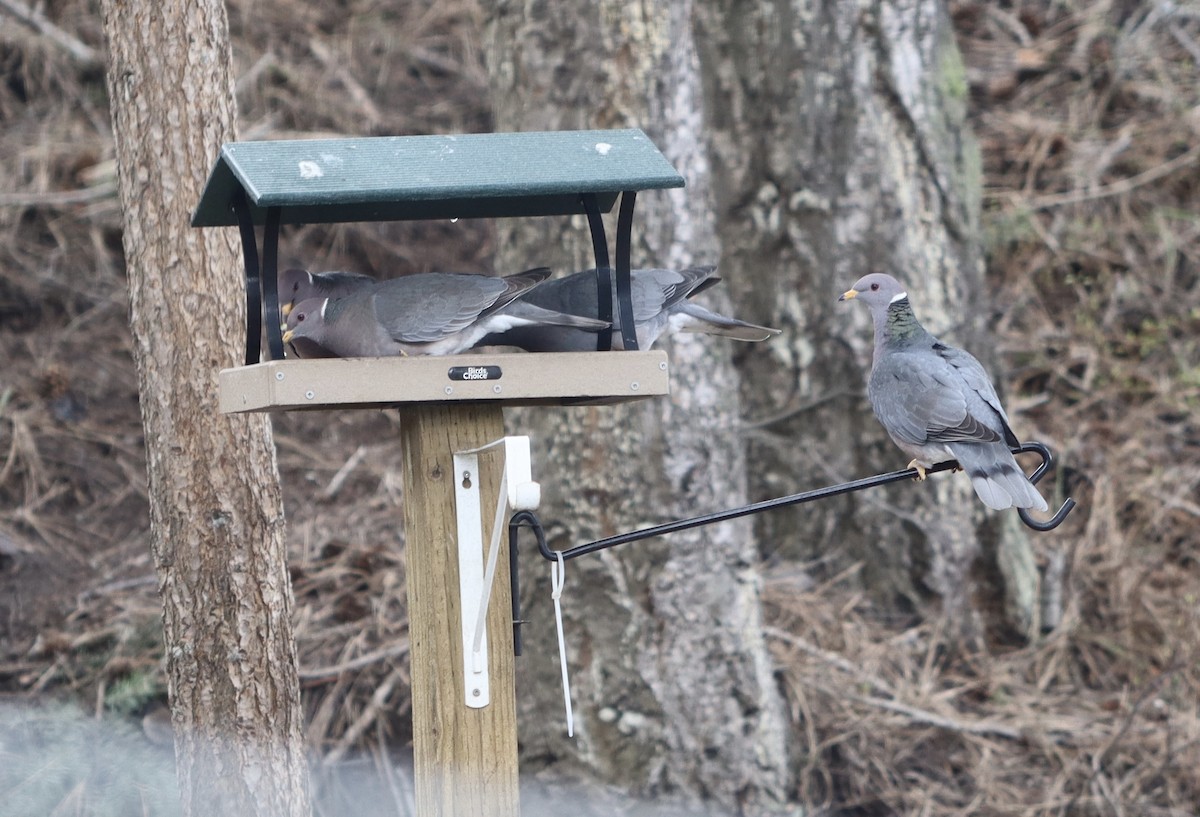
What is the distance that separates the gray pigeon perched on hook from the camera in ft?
10.2

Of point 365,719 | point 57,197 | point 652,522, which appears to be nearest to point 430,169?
point 652,522

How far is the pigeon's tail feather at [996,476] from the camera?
303cm

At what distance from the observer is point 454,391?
254 centimetres

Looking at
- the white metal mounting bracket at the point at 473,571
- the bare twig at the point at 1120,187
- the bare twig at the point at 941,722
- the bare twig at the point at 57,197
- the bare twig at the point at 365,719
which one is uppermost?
the bare twig at the point at 57,197

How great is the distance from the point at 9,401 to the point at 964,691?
422 cm

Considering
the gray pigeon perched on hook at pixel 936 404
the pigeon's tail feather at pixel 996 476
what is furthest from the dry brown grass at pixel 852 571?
the pigeon's tail feather at pixel 996 476

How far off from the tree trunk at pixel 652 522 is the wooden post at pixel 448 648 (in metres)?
1.72

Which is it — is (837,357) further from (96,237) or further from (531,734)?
(96,237)

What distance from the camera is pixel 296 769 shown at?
145 inches

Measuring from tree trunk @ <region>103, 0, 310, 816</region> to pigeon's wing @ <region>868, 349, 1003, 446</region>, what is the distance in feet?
5.34

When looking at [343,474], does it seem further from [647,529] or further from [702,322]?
[647,529]

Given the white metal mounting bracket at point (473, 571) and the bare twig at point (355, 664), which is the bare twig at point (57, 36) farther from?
the white metal mounting bracket at point (473, 571)

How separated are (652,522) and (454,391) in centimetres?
190

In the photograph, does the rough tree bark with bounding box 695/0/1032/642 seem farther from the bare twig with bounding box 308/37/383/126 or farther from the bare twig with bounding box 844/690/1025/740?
the bare twig with bounding box 308/37/383/126
